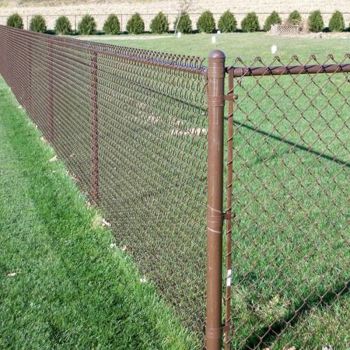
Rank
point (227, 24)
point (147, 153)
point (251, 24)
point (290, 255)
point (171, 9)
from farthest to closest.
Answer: point (171, 9) < point (227, 24) < point (251, 24) < point (290, 255) < point (147, 153)

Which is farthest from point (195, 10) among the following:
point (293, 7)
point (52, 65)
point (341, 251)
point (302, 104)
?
point (341, 251)

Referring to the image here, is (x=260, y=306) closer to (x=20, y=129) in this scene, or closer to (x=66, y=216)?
(x=66, y=216)

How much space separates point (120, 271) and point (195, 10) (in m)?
56.5

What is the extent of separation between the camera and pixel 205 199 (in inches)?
179

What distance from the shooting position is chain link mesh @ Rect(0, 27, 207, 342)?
163 inches

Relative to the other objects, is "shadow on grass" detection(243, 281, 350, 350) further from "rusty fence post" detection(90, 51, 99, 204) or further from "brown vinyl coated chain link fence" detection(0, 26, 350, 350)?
"rusty fence post" detection(90, 51, 99, 204)

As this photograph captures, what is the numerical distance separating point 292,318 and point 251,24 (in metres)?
44.4

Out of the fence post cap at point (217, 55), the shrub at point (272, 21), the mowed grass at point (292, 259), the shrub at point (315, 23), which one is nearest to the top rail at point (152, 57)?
the fence post cap at point (217, 55)

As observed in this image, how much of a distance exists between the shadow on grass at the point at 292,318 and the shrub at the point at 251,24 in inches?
1724

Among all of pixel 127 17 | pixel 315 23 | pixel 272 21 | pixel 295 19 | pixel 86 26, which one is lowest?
pixel 127 17

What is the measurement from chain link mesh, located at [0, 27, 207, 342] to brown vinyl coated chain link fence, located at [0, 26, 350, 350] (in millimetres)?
15

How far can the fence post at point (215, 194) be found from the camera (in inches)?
118

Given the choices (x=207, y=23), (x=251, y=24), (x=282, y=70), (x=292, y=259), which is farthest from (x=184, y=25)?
(x=282, y=70)

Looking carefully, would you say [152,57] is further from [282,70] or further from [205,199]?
[282,70]
